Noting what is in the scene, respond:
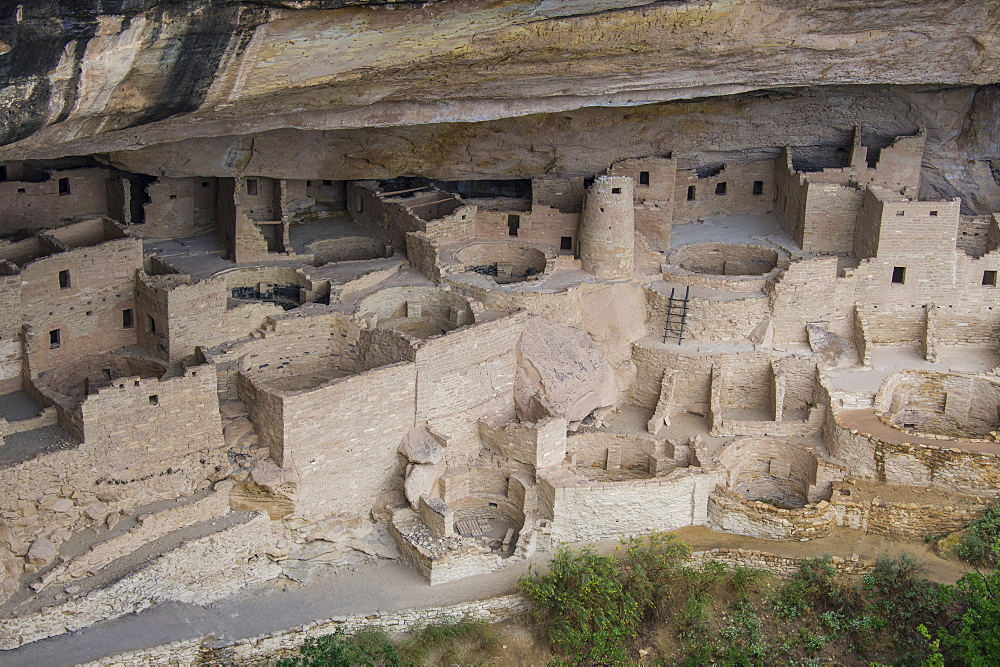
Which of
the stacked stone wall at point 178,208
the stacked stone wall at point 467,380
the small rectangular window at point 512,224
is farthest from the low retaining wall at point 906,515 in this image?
the stacked stone wall at point 178,208

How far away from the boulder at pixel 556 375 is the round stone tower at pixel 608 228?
146 centimetres

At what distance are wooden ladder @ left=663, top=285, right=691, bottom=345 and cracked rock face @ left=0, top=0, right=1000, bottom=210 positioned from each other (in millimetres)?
3114

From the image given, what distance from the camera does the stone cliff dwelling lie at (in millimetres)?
16766

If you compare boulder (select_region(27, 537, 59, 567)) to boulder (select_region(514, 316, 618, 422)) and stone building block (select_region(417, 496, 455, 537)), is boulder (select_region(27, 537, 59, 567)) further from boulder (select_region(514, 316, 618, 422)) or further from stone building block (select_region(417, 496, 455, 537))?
boulder (select_region(514, 316, 618, 422))

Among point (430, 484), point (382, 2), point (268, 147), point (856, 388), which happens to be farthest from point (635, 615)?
point (268, 147)

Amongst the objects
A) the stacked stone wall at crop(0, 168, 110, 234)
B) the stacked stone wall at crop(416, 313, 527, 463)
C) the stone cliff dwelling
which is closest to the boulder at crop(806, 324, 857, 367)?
the stone cliff dwelling

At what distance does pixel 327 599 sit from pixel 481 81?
7286mm

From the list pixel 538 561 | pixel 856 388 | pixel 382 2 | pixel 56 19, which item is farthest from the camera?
pixel 856 388

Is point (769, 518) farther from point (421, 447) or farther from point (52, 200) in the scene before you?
point (52, 200)

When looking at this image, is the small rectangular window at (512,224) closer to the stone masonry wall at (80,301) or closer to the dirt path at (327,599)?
the dirt path at (327,599)

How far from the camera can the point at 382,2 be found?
13.5 meters

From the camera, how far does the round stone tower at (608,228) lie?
68.8 ft

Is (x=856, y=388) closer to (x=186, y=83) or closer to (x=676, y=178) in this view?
(x=676, y=178)

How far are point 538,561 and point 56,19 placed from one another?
32.5 feet
